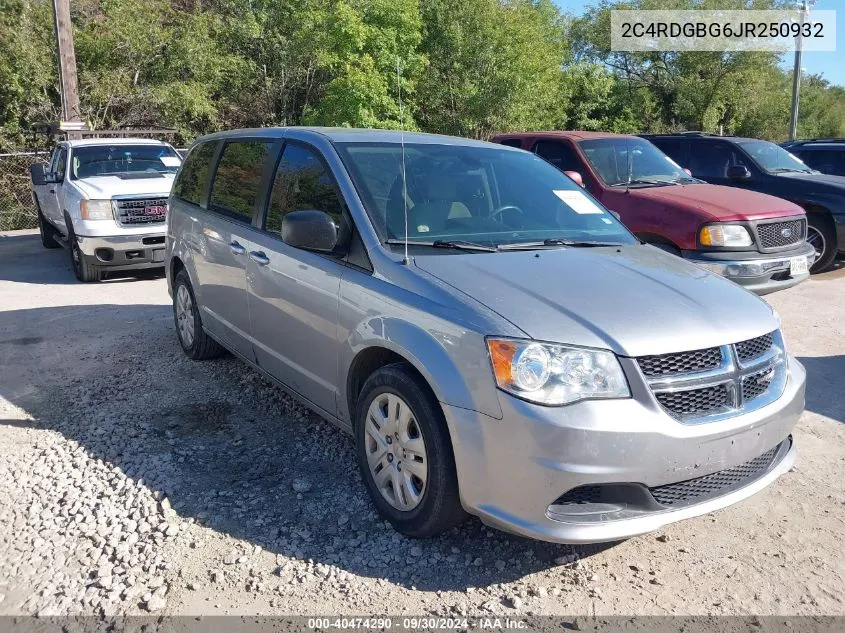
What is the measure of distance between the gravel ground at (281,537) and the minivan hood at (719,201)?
254cm

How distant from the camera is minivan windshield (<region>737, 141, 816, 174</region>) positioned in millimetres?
10461

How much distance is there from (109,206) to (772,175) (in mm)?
8919

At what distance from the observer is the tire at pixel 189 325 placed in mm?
5852

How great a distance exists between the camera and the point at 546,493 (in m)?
2.86

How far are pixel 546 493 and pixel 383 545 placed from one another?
93cm

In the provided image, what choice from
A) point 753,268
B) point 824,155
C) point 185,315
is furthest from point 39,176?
point 824,155

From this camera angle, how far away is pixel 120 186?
32.0 ft

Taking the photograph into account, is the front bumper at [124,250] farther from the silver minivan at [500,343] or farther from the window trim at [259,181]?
the silver minivan at [500,343]

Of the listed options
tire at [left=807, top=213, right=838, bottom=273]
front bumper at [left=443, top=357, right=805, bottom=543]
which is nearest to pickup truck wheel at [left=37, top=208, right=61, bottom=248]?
front bumper at [left=443, top=357, right=805, bottom=543]

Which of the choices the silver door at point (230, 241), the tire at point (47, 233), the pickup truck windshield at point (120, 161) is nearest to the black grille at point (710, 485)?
the silver door at point (230, 241)

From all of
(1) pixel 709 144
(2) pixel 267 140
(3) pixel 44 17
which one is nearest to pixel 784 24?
(1) pixel 709 144

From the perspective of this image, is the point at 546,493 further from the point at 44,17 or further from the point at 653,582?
the point at 44,17

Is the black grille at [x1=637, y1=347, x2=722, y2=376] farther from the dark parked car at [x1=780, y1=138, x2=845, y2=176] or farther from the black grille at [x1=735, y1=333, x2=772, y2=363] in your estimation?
the dark parked car at [x1=780, y1=138, x2=845, y2=176]

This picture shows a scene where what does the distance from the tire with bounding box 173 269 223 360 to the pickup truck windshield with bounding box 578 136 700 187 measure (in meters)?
4.90
